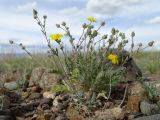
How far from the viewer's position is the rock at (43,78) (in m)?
6.89

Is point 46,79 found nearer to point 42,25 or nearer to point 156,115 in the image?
point 42,25

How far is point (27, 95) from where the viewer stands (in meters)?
6.62

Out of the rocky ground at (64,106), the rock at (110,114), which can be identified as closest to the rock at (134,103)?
the rocky ground at (64,106)

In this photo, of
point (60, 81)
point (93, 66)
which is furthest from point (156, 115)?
point (60, 81)

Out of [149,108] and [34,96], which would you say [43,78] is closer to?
[34,96]

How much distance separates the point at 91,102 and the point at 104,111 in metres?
0.20

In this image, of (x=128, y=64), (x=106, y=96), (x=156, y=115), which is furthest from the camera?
(x=128, y=64)

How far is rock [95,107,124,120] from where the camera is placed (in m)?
5.21

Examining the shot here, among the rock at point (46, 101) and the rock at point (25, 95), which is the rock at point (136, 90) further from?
the rock at point (25, 95)

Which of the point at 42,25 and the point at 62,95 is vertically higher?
the point at 42,25

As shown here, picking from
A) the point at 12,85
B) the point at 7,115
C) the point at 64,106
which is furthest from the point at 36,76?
the point at 7,115

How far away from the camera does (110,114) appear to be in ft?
17.3

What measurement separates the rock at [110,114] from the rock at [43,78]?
5.31 ft

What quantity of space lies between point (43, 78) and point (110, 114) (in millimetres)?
2024
